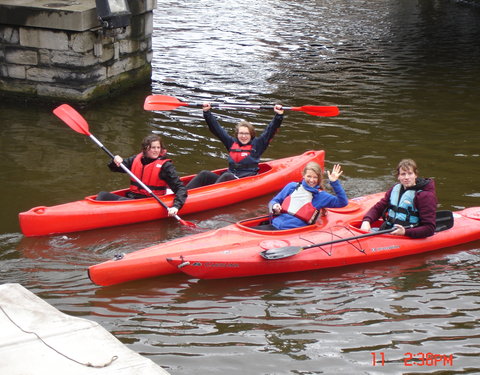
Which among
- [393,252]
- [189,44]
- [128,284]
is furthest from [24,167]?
[189,44]

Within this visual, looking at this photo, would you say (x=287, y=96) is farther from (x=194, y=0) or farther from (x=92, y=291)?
(x=194, y=0)

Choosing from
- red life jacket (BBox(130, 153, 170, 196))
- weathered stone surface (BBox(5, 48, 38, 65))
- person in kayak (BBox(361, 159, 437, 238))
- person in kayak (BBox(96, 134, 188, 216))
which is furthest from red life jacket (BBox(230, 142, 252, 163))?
weathered stone surface (BBox(5, 48, 38, 65))

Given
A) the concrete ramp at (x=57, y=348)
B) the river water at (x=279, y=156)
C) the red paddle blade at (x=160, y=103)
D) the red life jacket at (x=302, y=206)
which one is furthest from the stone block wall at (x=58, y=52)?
the concrete ramp at (x=57, y=348)

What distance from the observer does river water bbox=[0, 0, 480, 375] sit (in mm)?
5250

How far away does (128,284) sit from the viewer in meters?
6.14

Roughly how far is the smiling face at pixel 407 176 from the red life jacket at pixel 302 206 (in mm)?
806

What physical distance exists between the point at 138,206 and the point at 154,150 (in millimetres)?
584

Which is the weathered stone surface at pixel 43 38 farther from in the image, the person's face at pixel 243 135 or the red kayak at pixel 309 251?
the red kayak at pixel 309 251

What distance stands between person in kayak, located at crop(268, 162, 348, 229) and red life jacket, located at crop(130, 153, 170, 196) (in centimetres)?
A: 135

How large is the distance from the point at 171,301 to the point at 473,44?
Answer: 13322mm

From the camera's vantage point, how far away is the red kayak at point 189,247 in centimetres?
602

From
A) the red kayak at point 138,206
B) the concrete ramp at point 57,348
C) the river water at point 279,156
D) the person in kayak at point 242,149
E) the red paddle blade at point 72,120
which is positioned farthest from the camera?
the person in kayak at point 242,149

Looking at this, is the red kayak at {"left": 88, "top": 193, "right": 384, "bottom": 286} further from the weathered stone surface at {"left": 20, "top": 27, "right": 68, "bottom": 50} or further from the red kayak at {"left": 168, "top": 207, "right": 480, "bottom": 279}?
the weathered stone surface at {"left": 20, "top": 27, "right": 68, "bottom": 50}

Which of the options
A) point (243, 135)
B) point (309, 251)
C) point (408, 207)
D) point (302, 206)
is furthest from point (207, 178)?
point (408, 207)
